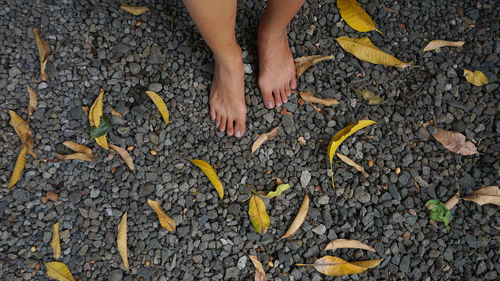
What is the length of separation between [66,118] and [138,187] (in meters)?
0.35

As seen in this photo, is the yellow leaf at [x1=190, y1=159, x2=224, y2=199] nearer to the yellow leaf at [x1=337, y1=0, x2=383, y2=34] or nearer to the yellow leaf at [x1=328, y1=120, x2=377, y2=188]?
the yellow leaf at [x1=328, y1=120, x2=377, y2=188]

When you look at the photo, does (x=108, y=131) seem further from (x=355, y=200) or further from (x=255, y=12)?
(x=355, y=200)

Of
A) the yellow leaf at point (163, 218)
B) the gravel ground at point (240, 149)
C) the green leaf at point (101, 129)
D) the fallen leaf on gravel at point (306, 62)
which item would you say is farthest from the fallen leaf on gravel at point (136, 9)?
the yellow leaf at point (163, 218)

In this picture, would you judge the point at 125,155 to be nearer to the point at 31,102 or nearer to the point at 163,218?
the point at 163,218

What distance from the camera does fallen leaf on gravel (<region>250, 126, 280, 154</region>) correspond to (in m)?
1.54

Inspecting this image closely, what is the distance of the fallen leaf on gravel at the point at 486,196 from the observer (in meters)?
1.47

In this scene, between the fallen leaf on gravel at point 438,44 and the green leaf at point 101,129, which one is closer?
the green leaf at point 101,129

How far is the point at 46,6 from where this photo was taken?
1.71 metres

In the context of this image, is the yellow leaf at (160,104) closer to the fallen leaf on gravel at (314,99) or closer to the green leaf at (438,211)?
the fallen leaf on gravel at (314,99)

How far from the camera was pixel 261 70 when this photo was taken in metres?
1.59

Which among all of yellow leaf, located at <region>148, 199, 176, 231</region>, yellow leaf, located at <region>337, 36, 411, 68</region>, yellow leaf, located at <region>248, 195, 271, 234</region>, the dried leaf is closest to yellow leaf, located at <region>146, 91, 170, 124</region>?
yellow leaf, located at <region>148, 199, 176, 231</region>

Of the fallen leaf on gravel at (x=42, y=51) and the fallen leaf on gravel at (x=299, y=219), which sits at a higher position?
the fallen leaf on gravel at (x=42, y=51)

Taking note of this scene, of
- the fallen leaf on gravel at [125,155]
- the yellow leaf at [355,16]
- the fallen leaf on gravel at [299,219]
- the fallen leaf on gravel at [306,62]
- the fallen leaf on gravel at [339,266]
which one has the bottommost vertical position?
the fallen leaf on gravel at [339,266]

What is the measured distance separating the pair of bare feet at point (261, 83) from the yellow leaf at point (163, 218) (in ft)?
1.07
